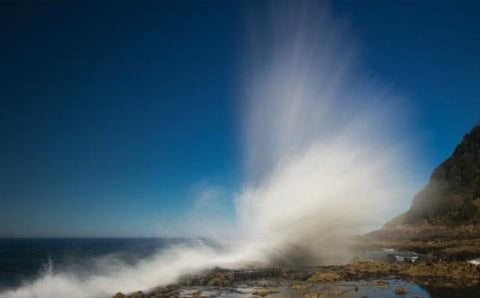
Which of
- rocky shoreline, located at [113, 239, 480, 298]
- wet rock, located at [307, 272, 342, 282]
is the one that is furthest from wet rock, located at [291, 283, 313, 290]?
wet rock, located at [307, 272, 342, 282]

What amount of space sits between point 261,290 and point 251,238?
50.5 m

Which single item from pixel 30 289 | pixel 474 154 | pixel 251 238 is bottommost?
pixel 30 289

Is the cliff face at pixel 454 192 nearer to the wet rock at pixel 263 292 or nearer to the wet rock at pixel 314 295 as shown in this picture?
the wet rock at pixel 314 295

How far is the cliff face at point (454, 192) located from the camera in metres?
108

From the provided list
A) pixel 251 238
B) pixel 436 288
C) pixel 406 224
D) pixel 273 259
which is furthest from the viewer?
pixel 406 224

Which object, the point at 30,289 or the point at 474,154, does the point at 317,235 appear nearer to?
the point at 30,289

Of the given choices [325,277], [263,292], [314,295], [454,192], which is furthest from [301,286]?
[454,192]

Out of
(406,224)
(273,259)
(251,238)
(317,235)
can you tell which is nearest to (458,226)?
(406,224)

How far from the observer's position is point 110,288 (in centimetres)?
3925

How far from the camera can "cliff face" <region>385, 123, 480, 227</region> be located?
108m

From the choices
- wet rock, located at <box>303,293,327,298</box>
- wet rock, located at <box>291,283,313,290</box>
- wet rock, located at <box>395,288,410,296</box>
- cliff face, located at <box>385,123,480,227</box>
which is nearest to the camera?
wet rock, located at <box>303,293,327,298</box>

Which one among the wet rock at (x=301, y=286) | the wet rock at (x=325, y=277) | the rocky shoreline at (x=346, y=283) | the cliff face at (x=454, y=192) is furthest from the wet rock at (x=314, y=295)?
the cliff face at (x=454, y=192)

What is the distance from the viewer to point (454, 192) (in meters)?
124

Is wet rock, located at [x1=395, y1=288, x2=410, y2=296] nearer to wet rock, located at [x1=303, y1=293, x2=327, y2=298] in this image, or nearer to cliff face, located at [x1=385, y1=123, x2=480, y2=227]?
wet rock, located at [x1=303, y1=293, x2=327, y2=298]
